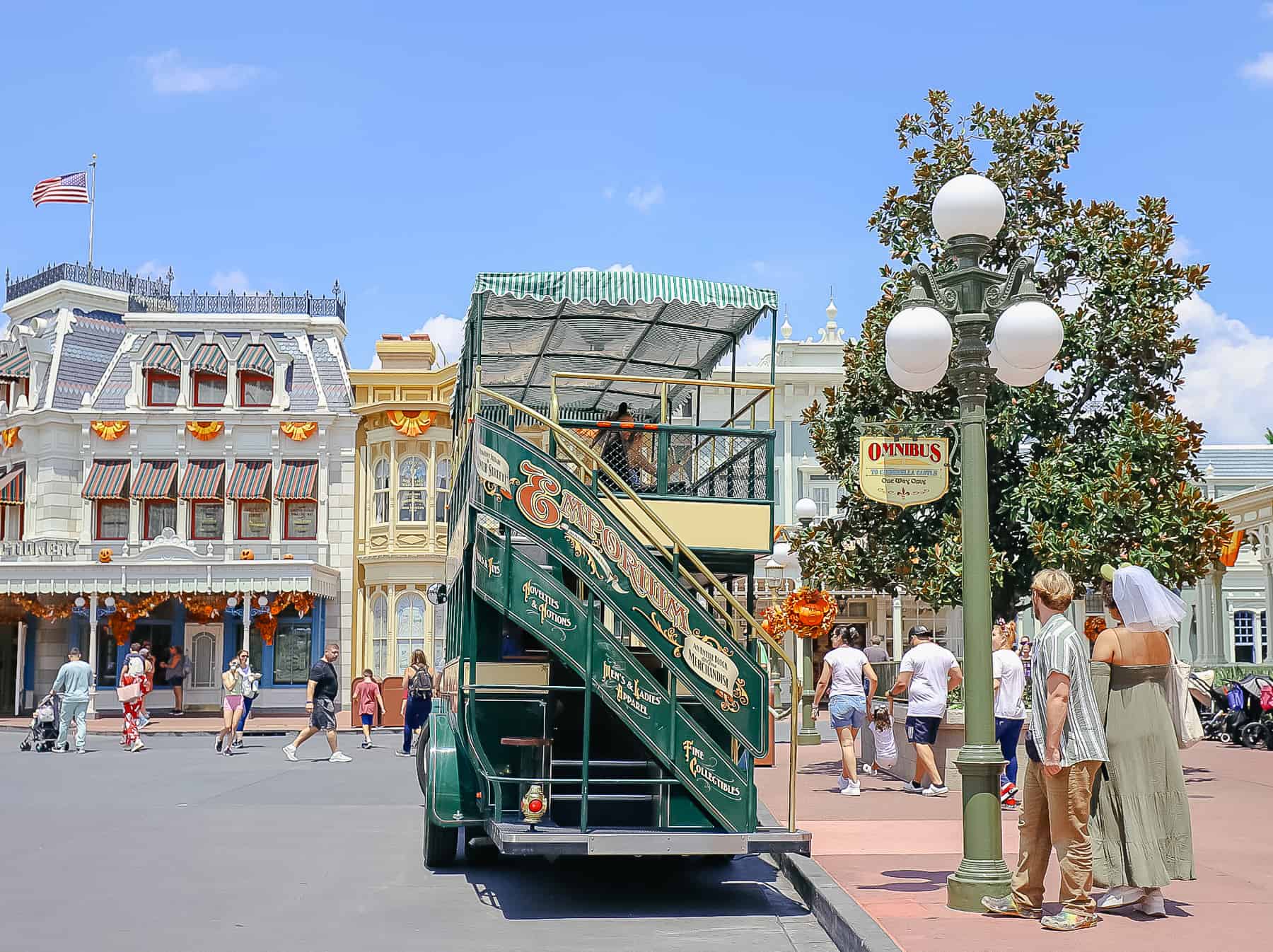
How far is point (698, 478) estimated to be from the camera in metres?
12.1

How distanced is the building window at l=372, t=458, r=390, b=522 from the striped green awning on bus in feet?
79.9

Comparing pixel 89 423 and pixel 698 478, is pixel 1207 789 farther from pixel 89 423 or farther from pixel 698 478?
pixel 89 423

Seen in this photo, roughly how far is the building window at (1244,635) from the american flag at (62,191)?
114 feet

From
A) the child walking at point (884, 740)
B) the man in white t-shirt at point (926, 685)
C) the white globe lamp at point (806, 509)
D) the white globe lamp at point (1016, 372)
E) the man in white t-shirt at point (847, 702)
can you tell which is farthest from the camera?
the white globe lamp at point (806, 509)

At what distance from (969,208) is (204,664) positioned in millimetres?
32215

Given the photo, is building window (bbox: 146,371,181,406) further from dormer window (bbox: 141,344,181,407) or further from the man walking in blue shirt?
the man walking in blue shirt

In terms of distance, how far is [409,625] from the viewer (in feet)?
122

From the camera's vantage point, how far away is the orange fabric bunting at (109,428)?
36938 millimetres

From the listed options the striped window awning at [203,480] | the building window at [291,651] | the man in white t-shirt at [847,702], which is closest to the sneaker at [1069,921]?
the man in white t-shirt at [847,702]

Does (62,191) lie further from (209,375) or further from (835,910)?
(835,910)

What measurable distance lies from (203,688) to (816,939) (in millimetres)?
31392

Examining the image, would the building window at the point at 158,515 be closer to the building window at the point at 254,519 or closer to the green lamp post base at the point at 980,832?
the building window at the point at 254,519

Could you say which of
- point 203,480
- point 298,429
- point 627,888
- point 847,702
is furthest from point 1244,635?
point 627,888

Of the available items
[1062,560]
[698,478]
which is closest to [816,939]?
[698,478]
